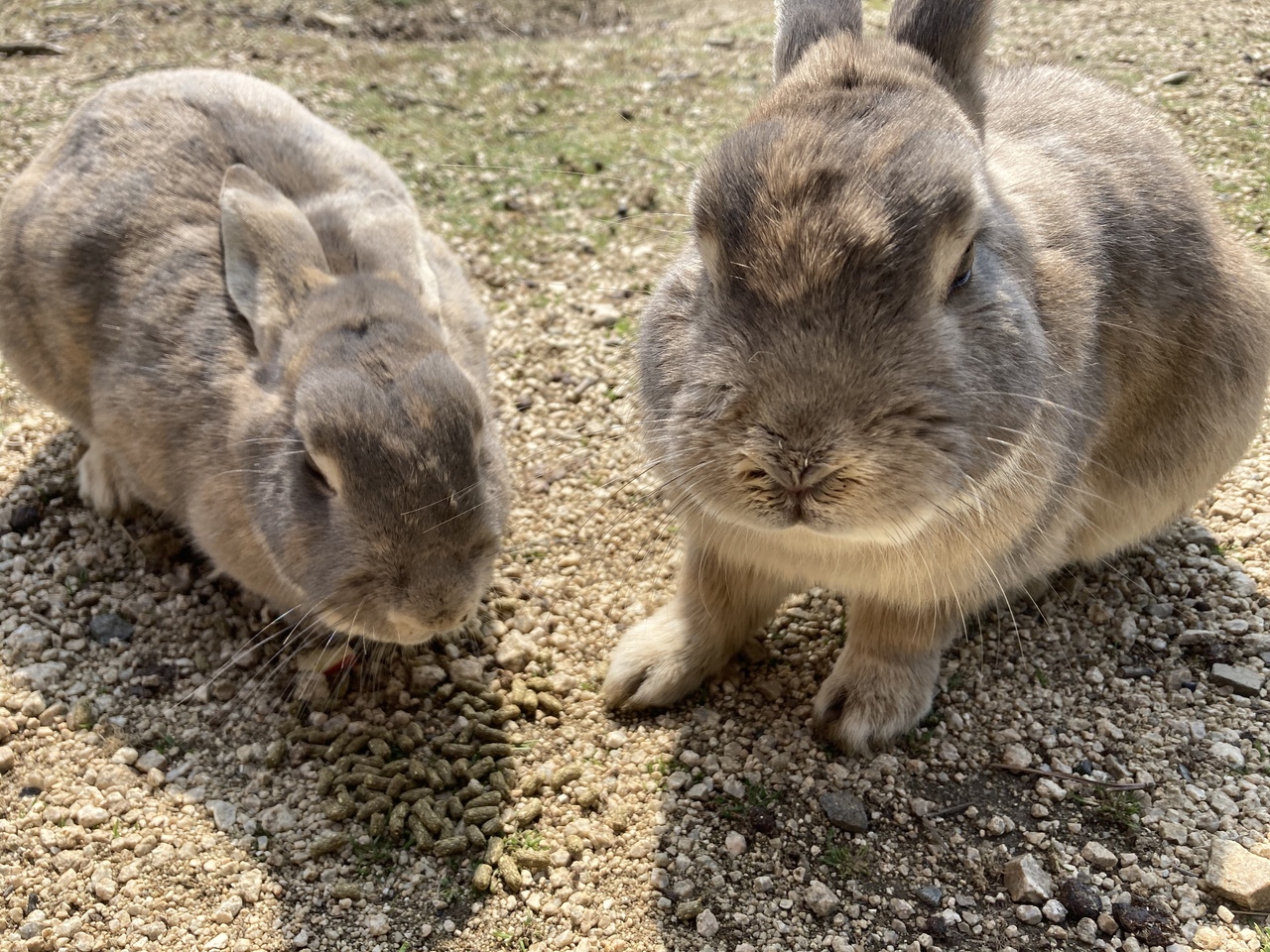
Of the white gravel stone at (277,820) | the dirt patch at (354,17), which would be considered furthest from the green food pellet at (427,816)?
the dirt patch at (354,17)

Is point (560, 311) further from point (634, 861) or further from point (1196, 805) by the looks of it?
point (1196, 805)

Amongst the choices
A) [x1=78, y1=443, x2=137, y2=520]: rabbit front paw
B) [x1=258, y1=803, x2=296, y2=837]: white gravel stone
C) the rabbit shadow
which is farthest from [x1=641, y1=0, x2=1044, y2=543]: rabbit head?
[x1=78, y1=443, x2=137, y2=520]: rabbit front paw

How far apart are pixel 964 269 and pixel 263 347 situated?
2938 mm

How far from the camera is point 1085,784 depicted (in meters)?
4.06

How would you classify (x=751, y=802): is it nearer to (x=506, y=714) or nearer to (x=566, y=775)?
(x=566, y=775)

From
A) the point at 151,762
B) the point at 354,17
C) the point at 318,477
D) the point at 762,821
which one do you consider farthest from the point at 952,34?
the point at 354,17

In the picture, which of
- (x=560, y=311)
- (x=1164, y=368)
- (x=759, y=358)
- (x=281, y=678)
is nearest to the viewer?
(x=759, y=358)

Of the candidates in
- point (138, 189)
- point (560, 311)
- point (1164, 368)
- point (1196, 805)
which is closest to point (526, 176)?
point (560, 311)

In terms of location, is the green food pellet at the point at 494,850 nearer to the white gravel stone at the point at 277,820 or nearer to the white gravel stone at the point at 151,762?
the white gravel stone at the point at 277,820

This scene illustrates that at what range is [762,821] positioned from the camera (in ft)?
13.2

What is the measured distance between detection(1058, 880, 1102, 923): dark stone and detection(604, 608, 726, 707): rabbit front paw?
160 cm

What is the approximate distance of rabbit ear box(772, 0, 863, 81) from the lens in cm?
412

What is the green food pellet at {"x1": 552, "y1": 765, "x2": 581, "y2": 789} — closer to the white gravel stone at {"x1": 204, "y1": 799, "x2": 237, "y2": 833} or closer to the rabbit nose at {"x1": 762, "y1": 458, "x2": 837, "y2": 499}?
the white gravel stone at {"x1": 204, "y1": 799, "x2": 237, "y2": 833}

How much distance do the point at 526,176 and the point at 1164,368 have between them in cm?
488
